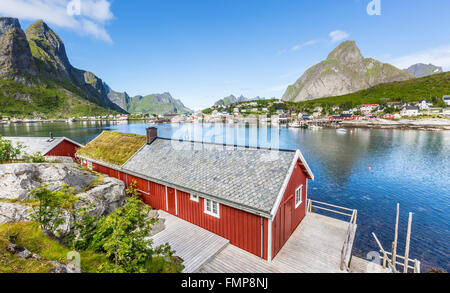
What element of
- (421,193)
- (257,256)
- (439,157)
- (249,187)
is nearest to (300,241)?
(257,256)

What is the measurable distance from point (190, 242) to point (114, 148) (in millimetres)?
16553

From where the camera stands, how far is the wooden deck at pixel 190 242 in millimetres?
10812

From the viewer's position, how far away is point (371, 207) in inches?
963

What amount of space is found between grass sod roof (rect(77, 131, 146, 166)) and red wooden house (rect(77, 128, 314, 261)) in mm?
2474

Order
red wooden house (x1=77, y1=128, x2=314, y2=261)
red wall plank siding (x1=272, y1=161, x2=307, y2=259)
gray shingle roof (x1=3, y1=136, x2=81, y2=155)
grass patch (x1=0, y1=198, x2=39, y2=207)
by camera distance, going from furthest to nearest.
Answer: gray shingle roof (x1=3, y1=136, x2=81, y2=155) < red wall plank siding (x1=272, y1=161, x2=307, y2=259) < red wooden house (x1=77, y1=128, x2=314, y2=261) < grass patch (x1=0, y1=198, x2=39, y2=207)

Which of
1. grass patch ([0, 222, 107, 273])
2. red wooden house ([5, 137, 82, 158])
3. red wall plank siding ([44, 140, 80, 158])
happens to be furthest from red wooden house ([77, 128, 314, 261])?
red wall plank siding ([44, 140, 80, 158])

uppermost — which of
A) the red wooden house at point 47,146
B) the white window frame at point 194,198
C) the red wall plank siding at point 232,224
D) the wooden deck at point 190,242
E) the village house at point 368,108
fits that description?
the village house at point 368,108

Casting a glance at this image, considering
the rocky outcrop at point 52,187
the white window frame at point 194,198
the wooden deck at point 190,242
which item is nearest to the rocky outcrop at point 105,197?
the rocky outcrop at point 52,187

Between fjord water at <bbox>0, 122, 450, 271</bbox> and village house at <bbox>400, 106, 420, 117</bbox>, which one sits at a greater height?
village house at <bbox>400, 106, 420, 117</bbox>

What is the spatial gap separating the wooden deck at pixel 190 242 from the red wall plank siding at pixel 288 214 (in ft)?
10.3

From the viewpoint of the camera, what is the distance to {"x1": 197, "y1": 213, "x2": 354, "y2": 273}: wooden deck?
34.8 ft

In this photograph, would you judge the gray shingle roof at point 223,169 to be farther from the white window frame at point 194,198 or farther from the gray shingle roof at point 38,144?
the gray shingle roof at point 38,144

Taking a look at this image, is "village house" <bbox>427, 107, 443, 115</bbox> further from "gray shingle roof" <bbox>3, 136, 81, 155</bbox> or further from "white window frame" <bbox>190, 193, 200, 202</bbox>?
"gray shingle roof" <bbox>3, 136, 81, 155</bbox>

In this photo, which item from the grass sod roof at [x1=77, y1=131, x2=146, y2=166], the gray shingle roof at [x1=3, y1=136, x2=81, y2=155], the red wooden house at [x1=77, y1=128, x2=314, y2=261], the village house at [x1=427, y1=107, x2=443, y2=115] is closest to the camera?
the red wooden house at [x1=77, y1=128, x2=314, y2=261]
